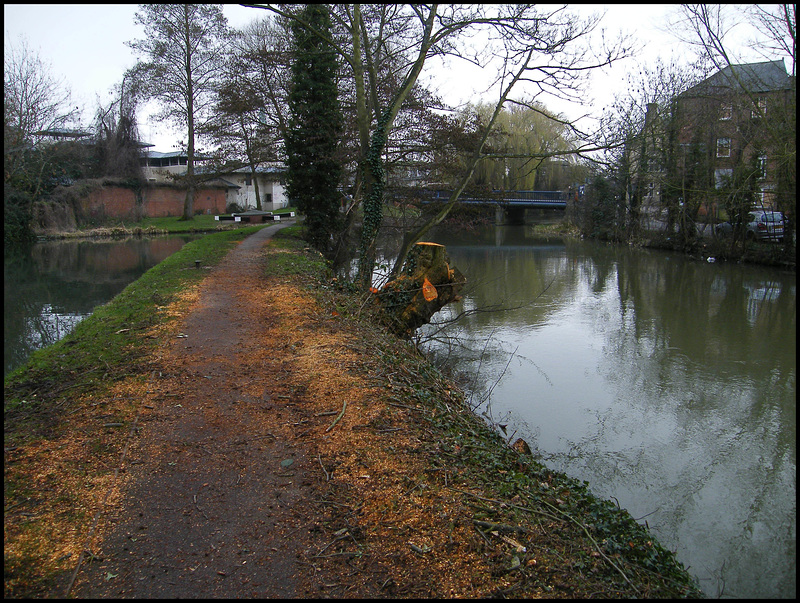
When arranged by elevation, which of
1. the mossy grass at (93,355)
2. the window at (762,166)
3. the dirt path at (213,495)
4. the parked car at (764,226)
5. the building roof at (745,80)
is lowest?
the dirt path at (213,495)

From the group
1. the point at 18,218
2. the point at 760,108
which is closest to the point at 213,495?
the point at 760,108

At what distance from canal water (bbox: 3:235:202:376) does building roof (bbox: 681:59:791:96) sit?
21456mm

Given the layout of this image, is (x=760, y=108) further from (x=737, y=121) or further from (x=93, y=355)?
(x=93, y=355)

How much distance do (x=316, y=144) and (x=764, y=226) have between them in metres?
17.6

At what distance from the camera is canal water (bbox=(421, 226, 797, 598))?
5.45m

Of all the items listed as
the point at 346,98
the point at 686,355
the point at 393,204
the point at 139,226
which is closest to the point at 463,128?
the point at 393,204

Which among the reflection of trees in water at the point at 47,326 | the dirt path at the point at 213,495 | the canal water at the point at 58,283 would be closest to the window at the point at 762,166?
the dirt path at the point at 213,495

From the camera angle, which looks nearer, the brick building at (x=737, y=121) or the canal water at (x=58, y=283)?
the canal water at (x=58, y=283)

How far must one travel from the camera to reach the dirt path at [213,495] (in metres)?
3.06

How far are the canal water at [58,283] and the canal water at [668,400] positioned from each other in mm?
6564

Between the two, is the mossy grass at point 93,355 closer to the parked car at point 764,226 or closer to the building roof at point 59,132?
the building roof at point 59,132

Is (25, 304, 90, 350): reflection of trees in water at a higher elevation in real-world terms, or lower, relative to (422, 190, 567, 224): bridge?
lower

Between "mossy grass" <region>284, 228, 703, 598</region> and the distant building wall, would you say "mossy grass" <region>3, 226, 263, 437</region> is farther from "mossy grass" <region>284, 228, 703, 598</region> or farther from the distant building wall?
the distant building wall

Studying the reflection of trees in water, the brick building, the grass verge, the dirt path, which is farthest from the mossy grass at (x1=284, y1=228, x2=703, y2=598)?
the brick building
